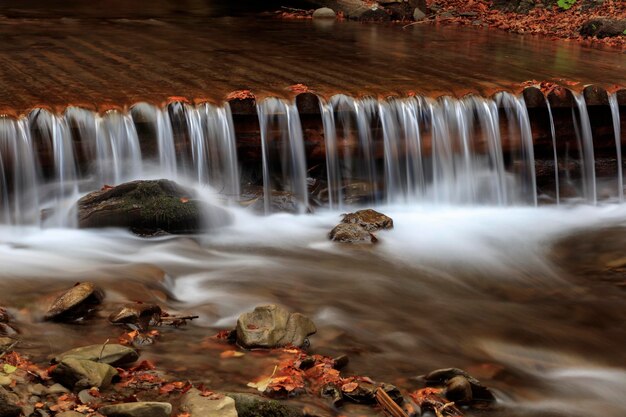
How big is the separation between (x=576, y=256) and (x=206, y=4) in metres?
13.0

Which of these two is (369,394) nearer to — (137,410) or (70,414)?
(137,410)

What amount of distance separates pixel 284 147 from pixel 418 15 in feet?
30.2

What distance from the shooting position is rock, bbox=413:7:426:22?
58.0 ft

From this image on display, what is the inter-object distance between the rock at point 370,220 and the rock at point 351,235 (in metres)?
0.23

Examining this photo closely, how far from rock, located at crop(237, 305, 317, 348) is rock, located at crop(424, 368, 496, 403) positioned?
0.91 meters

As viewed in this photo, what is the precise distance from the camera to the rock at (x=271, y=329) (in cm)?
558

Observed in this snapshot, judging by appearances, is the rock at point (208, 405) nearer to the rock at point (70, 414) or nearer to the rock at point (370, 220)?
the rock at point (70, 414)

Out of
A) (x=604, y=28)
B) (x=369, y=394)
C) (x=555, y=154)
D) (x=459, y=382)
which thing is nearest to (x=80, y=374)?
(x=369, y=394)

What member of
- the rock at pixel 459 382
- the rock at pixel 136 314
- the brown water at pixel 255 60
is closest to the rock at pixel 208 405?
the rock at pixel 136 314

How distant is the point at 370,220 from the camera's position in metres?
8.78

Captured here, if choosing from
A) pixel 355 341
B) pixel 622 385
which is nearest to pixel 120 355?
pixel 355 341

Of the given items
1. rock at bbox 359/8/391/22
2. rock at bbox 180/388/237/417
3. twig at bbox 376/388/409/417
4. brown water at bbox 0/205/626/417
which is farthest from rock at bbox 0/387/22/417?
rock at bbox 359/8/391/22

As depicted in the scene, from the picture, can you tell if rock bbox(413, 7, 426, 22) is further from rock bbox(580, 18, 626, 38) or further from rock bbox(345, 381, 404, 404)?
rock bbox(345, 381, 404, 404)

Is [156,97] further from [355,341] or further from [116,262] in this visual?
[355,341]
